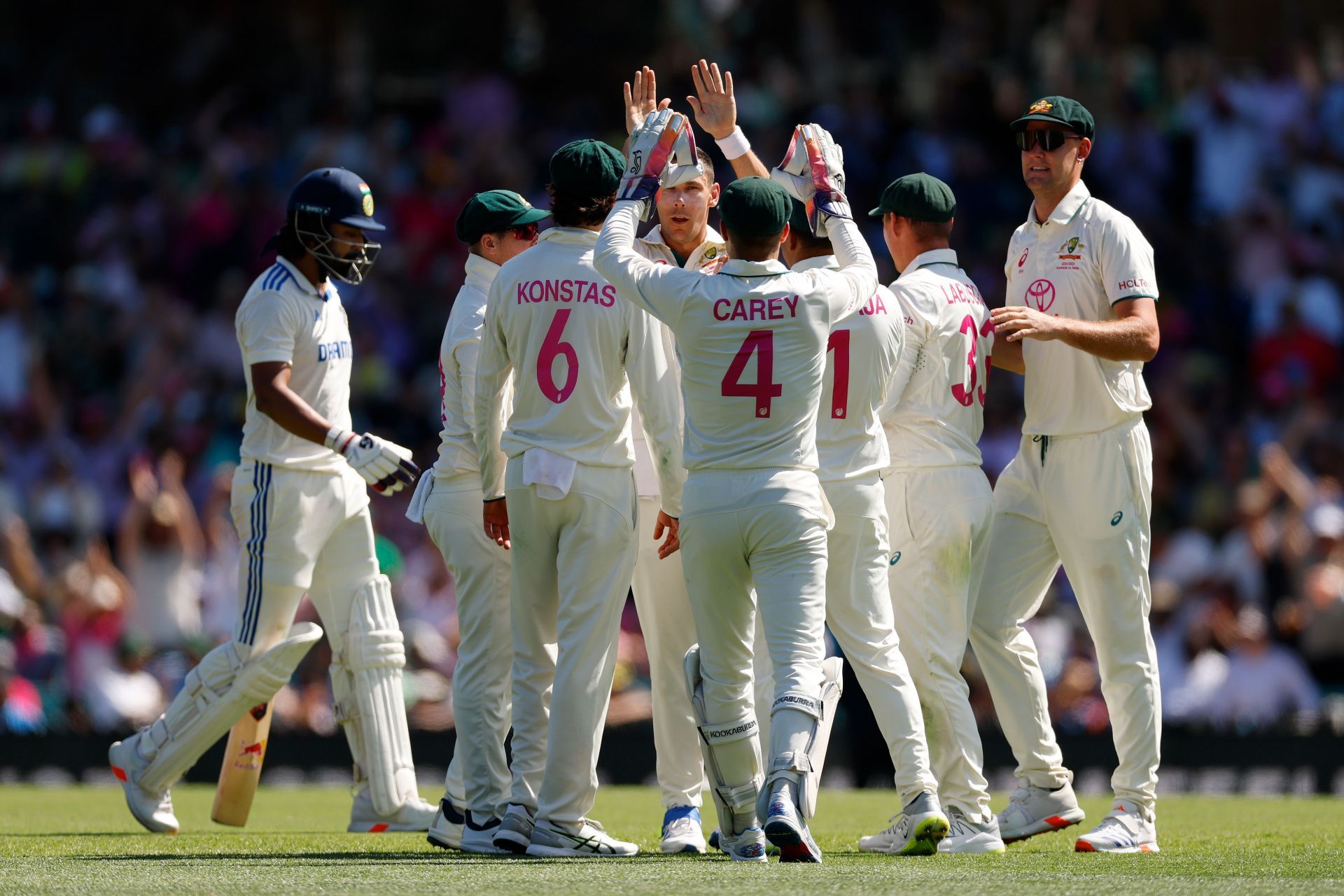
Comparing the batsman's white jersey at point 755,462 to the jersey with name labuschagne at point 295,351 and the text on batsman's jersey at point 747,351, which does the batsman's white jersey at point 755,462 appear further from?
the jersey with name labuschagne at point 295,351

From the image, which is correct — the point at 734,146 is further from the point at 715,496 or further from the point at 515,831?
the point at 515,831

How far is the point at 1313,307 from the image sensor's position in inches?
569

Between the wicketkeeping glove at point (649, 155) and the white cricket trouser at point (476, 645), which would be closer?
the wicketkeeping glove at point (649, 155)

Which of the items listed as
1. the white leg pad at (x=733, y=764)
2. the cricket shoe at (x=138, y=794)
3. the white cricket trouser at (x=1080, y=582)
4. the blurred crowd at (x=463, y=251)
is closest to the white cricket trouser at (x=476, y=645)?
the white leg pad at (x=733, y=764)

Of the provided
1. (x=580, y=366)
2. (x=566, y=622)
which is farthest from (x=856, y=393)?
(x=566, y=622)

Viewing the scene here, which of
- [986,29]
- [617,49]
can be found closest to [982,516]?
[986,29]

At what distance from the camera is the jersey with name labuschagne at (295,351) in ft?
25.6

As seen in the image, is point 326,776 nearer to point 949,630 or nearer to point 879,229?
point 949,630

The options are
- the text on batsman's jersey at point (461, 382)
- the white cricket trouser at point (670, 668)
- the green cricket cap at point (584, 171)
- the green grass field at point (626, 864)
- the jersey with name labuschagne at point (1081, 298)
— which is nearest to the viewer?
the green grass field at point (626, 864)

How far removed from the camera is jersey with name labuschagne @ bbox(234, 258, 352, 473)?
7.80 m

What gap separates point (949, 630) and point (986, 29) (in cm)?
1171

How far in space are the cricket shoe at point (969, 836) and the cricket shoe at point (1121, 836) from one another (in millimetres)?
315

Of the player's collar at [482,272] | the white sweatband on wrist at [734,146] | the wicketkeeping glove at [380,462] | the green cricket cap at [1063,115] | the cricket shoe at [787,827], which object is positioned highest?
the green cricket cap at [1063,115]

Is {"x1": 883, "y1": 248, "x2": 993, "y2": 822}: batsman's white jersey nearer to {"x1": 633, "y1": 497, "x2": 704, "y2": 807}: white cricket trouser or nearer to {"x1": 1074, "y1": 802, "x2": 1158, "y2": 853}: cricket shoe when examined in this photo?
{"x1": 1074, "y1": 802, "x2": 1158, "y2": 853}: cricket shoe
